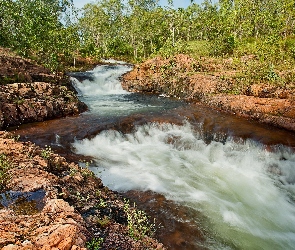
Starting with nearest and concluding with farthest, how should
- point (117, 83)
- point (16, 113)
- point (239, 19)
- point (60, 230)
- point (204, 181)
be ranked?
1. point (60, 230)
2. point (204, 181)
3. point (16, 113)
4. point (117, 83)
5. point (239, 19)

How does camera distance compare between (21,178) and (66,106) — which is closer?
(21,178)

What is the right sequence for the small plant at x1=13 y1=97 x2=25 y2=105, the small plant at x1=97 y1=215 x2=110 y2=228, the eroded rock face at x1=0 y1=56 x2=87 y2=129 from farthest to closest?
the small plant at x1=13 y1=97 x2=25 y2=105 → the eroded rock face at x1=0 y1=56 x2=87 y2=129 → the small plant at x1=97 y1=215 x2=110 y2=228

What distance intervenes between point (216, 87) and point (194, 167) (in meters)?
10.8

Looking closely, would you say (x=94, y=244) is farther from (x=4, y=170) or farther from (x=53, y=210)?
(x=4, y=170)

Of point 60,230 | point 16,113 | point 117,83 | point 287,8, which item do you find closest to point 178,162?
point 60,230

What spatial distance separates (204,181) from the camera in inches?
365

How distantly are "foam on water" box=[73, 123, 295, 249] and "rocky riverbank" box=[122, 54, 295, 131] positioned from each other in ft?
12.6

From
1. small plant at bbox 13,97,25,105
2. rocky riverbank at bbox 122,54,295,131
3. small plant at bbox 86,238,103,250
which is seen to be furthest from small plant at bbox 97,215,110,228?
rocky riverbank at bbox 122,54,295,131

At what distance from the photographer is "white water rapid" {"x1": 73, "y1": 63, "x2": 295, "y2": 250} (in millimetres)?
6840

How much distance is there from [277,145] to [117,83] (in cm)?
1911

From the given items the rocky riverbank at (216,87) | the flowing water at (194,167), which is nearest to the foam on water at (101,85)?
the rocky riverbank at (216,87)

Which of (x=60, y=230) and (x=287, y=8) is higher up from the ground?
(x=287, y=8)

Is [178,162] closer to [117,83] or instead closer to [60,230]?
[60,230]

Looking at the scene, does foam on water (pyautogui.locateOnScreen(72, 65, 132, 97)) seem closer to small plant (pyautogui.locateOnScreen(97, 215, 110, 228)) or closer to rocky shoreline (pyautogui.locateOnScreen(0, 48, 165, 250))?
rocky shoreline (pyautogui.locateOnScreen(0, 48, 165, 250))
